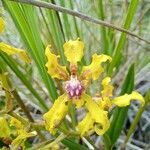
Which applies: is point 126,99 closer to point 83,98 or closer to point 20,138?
point 83,98

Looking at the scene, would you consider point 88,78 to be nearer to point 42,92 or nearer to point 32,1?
Answer: point 32,1

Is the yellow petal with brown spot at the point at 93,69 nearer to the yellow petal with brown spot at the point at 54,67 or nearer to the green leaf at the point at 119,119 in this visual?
the yellow petal with brown spot at the point at 54,67

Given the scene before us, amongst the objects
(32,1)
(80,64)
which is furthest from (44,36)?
(32,1)

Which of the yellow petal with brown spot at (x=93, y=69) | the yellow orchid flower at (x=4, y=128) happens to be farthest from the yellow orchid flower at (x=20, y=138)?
the yellow petal with brown spot at (x=93, y=69)

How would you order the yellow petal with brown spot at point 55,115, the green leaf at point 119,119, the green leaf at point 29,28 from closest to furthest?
the yellow petal with brown spot at point 55,115, the green leaf at point 29,28, the green leaf at point 119,119

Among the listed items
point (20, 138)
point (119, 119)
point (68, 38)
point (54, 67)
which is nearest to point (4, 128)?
point (20, 138)

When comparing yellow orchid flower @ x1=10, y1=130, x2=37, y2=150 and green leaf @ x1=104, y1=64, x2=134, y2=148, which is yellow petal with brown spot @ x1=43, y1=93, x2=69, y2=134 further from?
green leaf @ x1=104, y1=64, x2=134, y2=148

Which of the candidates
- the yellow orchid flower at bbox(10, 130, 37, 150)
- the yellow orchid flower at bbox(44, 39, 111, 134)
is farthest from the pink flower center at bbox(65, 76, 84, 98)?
the yellow orchid flower at bbox(10, 130, 37, 150)
